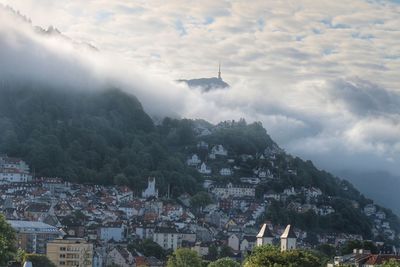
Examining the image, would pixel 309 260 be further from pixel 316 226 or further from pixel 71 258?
pixel 316 226

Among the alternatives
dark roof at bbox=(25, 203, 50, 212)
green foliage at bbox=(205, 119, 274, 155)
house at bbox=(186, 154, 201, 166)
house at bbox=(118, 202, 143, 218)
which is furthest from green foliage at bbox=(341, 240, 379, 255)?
green foliage at bbox=(205, 119, 274, 155)

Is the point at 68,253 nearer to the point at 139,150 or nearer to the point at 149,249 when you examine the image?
the point at 149,249

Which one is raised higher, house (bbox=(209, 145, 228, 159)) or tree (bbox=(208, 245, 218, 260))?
house (bbox=(209, 145, 228, 159))

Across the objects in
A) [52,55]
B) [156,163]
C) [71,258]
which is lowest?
[71,258]

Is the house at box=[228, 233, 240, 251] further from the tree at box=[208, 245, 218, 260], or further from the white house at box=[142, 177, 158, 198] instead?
the white house at box=[142, 177, 158, 198]

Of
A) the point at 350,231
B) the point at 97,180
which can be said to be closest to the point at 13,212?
the point at 97,180

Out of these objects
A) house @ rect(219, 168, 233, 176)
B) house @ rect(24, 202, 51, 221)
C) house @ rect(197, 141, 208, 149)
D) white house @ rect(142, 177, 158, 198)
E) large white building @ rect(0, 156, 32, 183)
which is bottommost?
house @ rect(24, 202, 51, 221)
